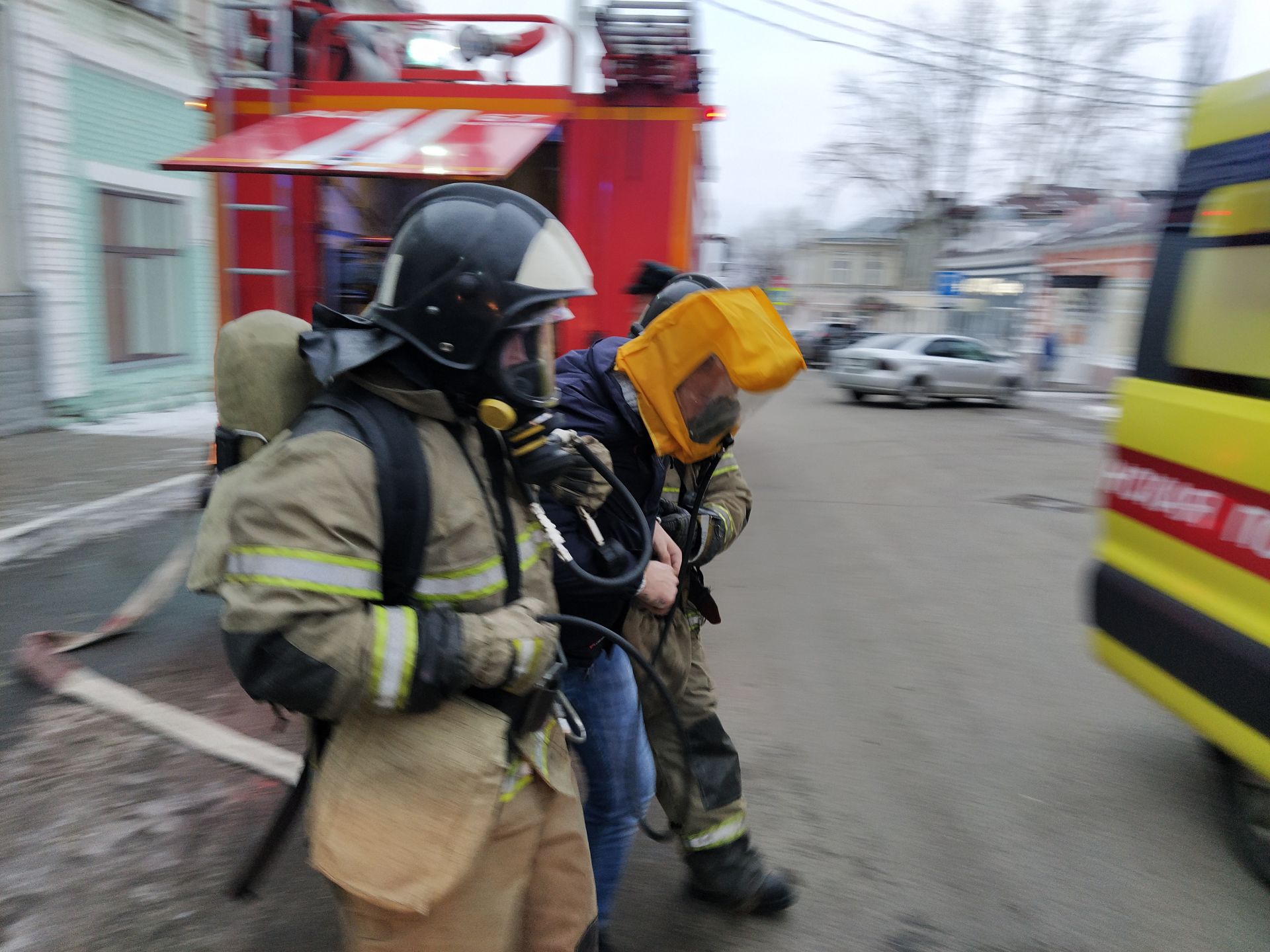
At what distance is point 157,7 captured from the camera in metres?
11.6

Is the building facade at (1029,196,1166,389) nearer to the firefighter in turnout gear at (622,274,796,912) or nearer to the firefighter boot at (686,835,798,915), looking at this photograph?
the firefighter in turnout gear at (622,274,796,912)

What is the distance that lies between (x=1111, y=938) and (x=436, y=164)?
3.94 m

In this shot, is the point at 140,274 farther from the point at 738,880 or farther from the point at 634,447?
the point at 738,880

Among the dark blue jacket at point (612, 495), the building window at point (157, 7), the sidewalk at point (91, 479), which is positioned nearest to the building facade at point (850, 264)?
the building window at point (157, 7)

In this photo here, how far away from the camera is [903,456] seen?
37.6 feet

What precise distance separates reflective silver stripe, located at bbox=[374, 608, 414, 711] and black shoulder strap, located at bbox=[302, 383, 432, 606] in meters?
0.09

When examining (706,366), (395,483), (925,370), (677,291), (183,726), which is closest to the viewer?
(395,483)

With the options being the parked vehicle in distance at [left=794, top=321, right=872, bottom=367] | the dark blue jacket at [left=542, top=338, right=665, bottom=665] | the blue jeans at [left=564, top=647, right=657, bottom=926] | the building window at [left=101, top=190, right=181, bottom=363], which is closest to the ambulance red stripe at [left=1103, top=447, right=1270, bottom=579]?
the dark blue jacket at [left=542, top=338, right=665, bottom=665]

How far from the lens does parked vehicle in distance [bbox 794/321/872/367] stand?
28.8 meters

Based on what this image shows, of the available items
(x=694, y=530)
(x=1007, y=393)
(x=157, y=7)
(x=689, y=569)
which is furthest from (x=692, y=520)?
(x=1007, y=393)

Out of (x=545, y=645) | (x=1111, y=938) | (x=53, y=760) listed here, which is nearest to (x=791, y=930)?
(x=1111, y=938)

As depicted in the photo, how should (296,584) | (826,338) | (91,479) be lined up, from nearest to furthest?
(296,584) → (91,479) → (826,338)

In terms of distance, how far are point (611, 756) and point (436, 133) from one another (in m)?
3.70

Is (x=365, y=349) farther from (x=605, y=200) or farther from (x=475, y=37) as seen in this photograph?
(x=475, y=37)
